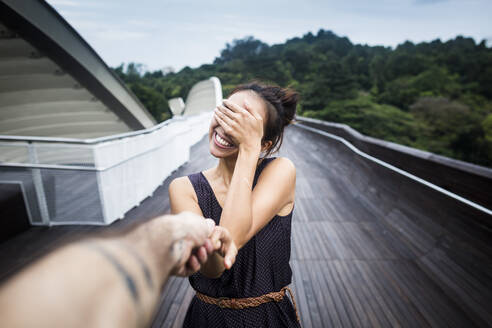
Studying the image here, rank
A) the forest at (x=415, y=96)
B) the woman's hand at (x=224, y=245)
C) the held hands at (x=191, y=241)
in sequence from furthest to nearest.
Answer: the forest at (x=415, y=96) → the woman's hand at (x=224, y=245) → the held hands at (x=191, y=241)

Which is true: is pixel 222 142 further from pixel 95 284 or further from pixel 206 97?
pixel 206 97

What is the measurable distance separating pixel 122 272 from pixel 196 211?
2.59 feet

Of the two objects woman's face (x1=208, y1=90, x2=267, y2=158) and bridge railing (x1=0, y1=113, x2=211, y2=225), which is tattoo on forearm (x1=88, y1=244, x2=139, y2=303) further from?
bridge railing (x1=0, y1=113, x2=211, y2=225)

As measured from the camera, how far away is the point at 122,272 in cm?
33

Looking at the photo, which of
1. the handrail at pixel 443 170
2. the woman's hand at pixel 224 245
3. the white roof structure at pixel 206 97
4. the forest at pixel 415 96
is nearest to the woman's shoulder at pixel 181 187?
the woman's hand at pixel 224 245

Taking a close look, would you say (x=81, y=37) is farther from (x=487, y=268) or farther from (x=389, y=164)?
(x=487, y=268)

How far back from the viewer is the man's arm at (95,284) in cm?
25

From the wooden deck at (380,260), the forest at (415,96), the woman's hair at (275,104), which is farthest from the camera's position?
the forest at (415,96)

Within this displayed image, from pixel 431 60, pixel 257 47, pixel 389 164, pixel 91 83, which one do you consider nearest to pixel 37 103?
pixel 91 83

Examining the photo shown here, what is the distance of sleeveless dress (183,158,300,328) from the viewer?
1.10 meters

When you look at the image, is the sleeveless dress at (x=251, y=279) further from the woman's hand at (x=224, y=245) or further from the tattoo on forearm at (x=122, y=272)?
the tattoo on forearm at (x=122, y=272)

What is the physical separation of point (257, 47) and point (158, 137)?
90.6m

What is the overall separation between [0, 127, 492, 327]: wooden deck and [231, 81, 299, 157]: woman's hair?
4.43 feet

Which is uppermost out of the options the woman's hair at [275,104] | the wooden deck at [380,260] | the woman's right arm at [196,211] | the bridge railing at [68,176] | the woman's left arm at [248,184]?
the woman's hair at [275,104]
